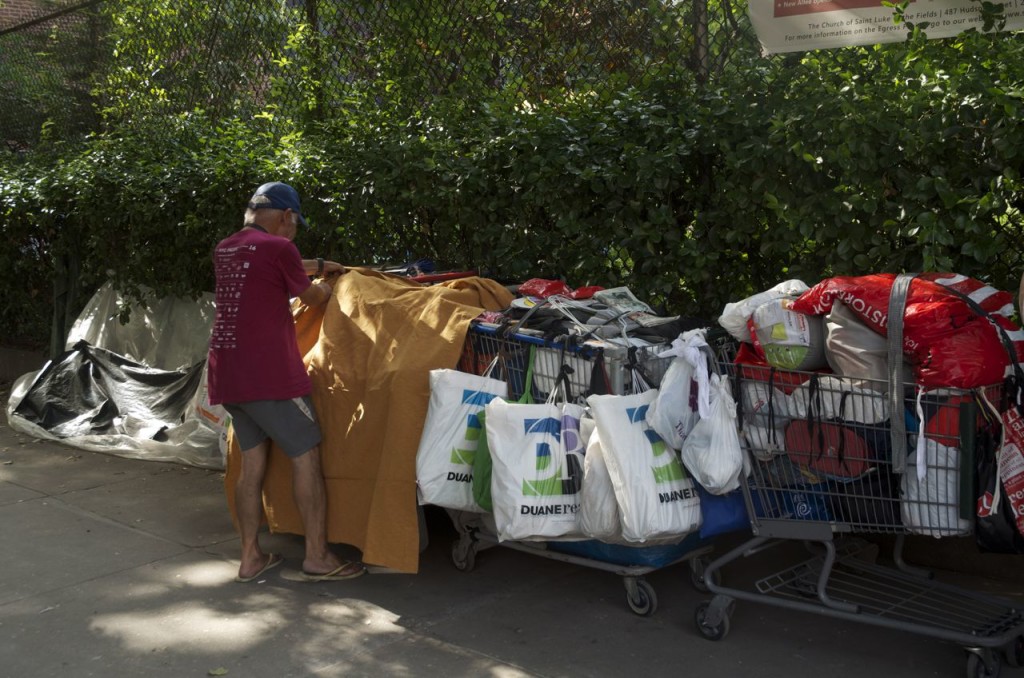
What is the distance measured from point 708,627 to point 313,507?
1835 millimetres

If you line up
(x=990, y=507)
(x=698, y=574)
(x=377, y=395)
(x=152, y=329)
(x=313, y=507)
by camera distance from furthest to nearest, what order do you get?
(x=152, y=329) → (x=313, y=507) → (x=377, y=395) → (x=698, y=574) → (x=990, y=507)

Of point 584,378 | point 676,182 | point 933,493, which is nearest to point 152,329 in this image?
point 676,182

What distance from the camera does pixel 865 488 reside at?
397cm

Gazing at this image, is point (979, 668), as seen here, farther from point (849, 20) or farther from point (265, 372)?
point (265, 372)

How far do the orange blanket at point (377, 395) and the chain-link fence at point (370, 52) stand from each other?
1.72 m

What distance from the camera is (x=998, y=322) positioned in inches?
151

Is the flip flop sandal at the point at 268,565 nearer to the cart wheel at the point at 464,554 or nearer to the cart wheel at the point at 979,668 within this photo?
the cart wheel at the point at 464,554

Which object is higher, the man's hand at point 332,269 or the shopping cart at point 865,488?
the man's hand at point 332,269

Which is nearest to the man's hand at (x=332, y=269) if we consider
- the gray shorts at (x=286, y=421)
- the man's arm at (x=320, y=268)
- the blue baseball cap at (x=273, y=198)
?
the man's arm at (x=320, y=268)

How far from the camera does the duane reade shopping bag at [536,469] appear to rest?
427 centimetres

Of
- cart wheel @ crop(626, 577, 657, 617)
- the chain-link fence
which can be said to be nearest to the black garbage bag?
cart wheel @ crop(626, 577, 657, 617)

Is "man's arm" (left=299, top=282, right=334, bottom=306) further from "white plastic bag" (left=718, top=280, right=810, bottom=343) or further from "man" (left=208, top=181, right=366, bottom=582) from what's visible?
"white plastic bag" (left=718, top=280, right=810, bottom=343)

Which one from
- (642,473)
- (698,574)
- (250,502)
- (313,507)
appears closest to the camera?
(642,473)

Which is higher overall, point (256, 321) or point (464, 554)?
point (256, 321)
